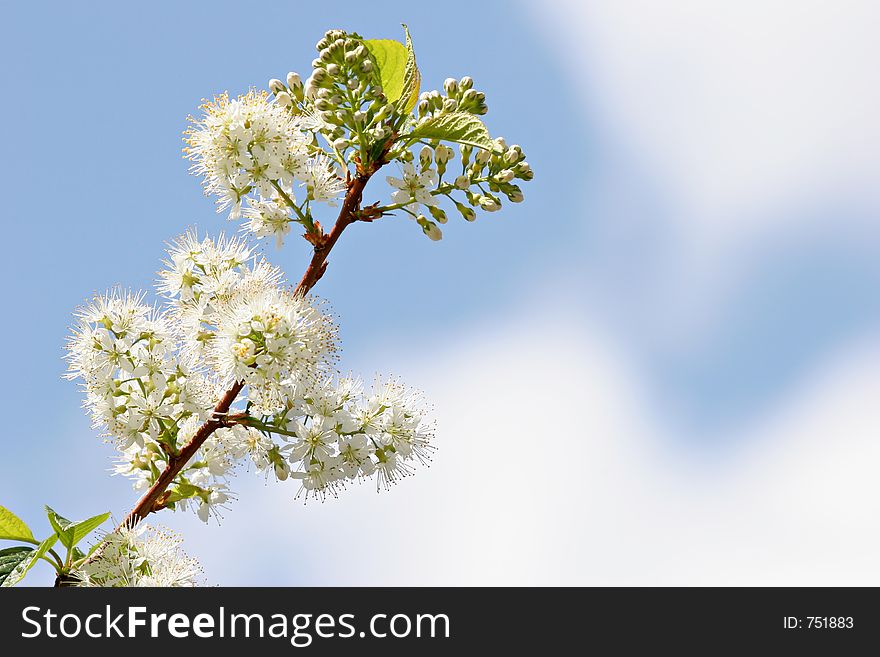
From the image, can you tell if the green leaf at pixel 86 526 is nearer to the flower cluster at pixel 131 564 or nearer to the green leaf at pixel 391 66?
the flower cluster at pixel 131 564

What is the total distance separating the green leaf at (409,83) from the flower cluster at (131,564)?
2053 mm

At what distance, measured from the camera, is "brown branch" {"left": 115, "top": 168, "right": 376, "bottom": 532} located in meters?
3.71

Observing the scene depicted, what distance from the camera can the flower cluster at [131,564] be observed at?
143 inches

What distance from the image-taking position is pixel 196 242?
13.7 feet

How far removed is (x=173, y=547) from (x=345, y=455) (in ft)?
2.73

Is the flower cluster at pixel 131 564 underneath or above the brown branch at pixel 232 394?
underneath

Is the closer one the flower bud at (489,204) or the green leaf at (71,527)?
the green leaf at (71,527)

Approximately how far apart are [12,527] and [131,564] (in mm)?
545

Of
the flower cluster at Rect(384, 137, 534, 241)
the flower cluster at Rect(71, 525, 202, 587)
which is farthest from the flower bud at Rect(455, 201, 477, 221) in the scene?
the flower cluster at Rect(71, 525, 202, 587)

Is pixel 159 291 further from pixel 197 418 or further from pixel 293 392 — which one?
pixel 293 392

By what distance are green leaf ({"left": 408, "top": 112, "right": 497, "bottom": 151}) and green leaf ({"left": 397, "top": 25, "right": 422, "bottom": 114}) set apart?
5.6 inches

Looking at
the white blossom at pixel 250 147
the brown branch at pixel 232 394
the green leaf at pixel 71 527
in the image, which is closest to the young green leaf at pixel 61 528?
the green leaf at pixel 71 527

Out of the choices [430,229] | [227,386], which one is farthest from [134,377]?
[430,229]

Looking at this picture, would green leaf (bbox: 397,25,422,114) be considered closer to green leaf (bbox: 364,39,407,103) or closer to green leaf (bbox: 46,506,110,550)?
green leaf (bbox: 364,39,407,103)
